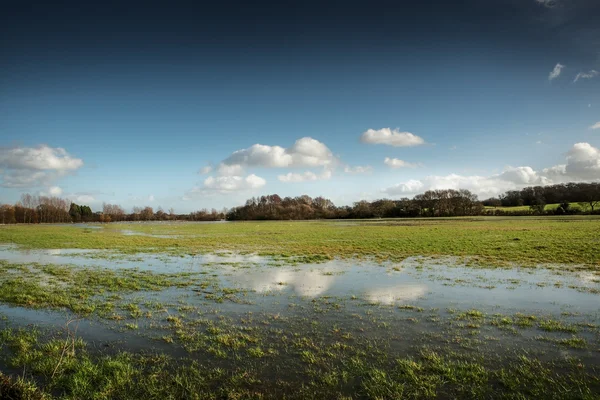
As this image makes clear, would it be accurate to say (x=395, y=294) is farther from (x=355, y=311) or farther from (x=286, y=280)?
(x=286, y=280)

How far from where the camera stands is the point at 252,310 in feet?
39.4

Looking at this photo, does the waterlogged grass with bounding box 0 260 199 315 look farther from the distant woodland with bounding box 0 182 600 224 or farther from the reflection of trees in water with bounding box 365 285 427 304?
the distant woodland with bounding box 0 182 600 224

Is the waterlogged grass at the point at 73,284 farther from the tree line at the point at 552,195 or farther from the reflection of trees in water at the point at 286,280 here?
the tree line at the point at 552,195

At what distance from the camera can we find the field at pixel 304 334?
6.65 meters

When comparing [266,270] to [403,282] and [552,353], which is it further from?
Result: [552,353]

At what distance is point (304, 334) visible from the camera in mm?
9508

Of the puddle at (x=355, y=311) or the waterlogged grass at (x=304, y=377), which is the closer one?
the waterlogged grass at (x=304, y=377)

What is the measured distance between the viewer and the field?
6.65 m

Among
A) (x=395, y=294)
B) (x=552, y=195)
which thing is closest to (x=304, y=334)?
(x=395, y=294)

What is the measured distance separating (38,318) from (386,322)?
39.0ft

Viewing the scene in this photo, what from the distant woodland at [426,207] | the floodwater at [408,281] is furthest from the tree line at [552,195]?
the floodwater at [408,281]

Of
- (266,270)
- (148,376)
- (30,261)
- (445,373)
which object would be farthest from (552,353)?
(30,261)

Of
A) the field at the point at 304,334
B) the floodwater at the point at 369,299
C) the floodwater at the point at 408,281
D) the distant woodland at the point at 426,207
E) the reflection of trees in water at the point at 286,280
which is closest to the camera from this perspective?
the field at the point at 304,334

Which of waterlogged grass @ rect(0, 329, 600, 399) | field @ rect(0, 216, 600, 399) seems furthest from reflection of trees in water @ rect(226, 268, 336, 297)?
waterlogged grass @ rect(0, 329, 600, 399)
